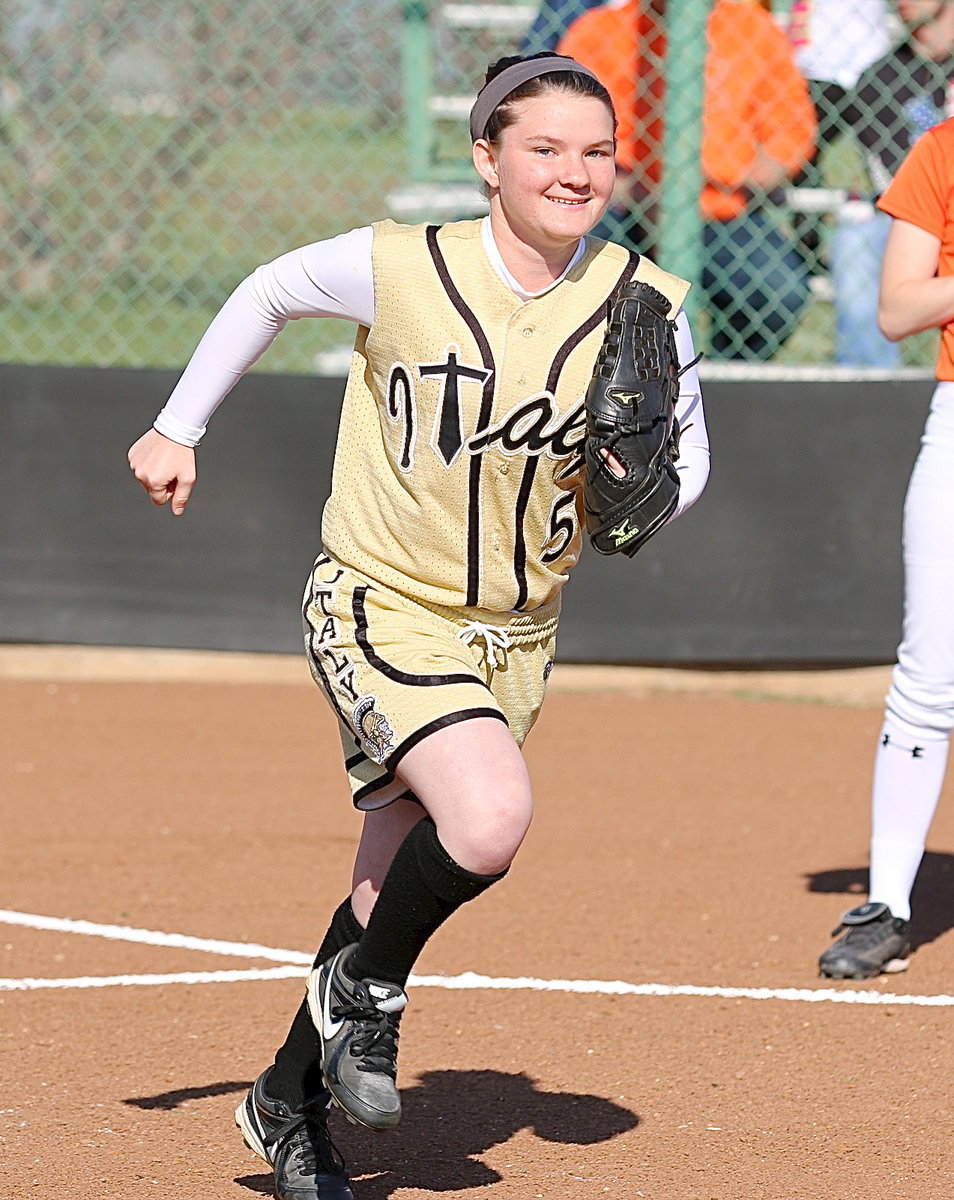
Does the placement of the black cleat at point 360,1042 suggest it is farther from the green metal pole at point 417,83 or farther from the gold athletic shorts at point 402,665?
the green metal pole at point 417,83

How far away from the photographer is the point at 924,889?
5.76m

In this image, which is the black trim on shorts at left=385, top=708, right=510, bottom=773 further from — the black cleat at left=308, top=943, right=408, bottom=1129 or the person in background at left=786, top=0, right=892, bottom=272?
the person in background at left=786, top=0, right=892, bottom=272

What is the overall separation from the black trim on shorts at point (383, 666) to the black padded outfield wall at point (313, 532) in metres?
4.52

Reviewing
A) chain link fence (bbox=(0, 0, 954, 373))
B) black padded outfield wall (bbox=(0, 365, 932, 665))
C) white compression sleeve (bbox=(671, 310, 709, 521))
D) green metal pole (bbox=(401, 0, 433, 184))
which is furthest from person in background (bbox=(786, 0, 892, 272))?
white compression sleeve (bbox=(671, 310, 709, 521))

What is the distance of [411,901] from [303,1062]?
0.50 m

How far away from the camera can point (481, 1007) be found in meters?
4.59

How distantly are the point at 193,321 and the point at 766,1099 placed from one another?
6772mm

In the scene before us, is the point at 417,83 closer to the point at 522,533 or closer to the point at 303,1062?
the point at 522,533

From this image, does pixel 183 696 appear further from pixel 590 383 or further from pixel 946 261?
pixel 590 383

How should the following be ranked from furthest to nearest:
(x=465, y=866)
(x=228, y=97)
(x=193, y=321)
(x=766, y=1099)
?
(x=193, y=321) → (x=228, y=97) → (x=766, y=1099) → (x=465, y=866)

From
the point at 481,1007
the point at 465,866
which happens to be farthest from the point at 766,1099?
the point at 465,866

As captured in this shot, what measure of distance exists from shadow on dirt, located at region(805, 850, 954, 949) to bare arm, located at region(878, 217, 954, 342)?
172 cm

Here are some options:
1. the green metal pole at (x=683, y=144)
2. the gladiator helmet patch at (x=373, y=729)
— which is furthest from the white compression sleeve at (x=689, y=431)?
the green metal pole at (x=683, y=144)

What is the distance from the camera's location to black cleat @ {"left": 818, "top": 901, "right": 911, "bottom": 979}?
Result: 190 inches
